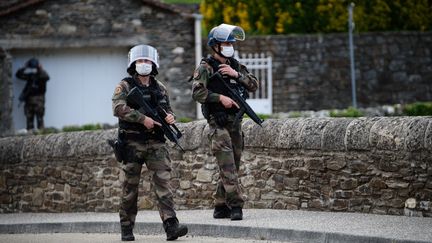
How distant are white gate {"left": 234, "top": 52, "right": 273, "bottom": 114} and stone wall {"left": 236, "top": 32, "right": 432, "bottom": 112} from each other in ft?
0.62

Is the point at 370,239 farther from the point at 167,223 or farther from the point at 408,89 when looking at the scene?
the point at 408,89

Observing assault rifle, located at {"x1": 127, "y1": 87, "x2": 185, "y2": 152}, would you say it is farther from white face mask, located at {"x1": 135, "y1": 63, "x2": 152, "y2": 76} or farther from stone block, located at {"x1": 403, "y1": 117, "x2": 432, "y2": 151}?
stone block, located at {"x1": 403, "y1": 117, "x2": 432, "y2": 151}

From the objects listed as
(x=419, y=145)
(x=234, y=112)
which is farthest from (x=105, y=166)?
(x=419, y=145)

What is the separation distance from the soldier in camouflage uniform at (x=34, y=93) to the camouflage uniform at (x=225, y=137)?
1564cm

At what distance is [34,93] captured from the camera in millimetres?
30078

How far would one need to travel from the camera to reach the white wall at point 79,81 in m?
33.2

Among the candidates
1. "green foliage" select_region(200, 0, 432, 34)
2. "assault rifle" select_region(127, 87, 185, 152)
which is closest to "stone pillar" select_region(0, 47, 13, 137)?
"green foliage" select_region(200, 0, 432, 34)

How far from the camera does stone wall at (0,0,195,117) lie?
32.6m

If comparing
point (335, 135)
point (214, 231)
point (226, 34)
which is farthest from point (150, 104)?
point (335, 135)

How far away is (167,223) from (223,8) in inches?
1065

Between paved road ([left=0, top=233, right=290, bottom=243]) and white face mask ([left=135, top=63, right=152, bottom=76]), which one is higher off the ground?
white face mask ([left=135, top=63, right=152, bottom=76])

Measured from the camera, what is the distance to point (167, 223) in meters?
13.6

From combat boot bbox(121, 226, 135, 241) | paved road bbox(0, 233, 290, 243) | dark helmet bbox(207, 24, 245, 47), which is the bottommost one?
paved road bbox(0, 233, 290, 243)

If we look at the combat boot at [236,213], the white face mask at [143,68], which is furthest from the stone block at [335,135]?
the white face mask at [143,68]
